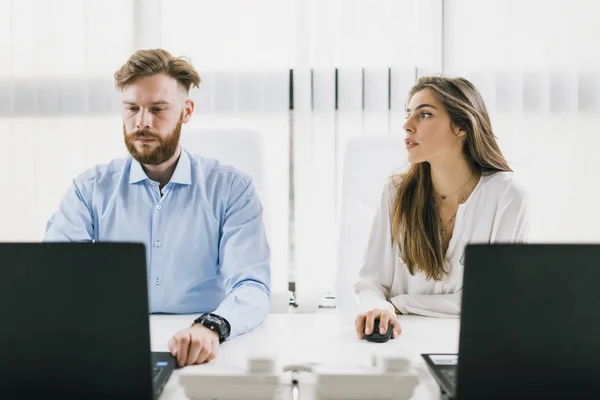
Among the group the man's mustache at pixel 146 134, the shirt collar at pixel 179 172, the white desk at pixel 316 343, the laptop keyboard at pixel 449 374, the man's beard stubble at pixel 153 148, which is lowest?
the white desk at pixel 316 343

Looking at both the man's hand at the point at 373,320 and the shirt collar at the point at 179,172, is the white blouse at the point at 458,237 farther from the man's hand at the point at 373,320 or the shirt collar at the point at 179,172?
the shirt collar at the point at 179,172

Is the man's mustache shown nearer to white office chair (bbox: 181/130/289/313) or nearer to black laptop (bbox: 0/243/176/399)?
white office chair (bbox: 181/130/289/313)

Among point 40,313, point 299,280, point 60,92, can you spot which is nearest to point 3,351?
point 40,313

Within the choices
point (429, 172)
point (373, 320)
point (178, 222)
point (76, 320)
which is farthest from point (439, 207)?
point (76, 320)

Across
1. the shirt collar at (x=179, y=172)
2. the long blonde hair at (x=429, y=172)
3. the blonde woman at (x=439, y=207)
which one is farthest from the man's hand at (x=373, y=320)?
the shirt collar at (x=179, y=172)

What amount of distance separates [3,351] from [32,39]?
6.49 ft

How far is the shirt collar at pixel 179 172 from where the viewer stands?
5.00 ft

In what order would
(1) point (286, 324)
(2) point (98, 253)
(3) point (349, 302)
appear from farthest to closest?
(3) point (349, 302) → (1) point (286, 324) → (2) point (98, 253)

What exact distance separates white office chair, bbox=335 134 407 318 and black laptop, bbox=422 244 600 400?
41.0 inches

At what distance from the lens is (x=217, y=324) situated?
1020 millimetres

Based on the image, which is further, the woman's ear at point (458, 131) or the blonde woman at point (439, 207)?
the woman's ear at point (458, 131)

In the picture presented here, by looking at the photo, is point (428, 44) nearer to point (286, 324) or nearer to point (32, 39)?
point (286, 324)

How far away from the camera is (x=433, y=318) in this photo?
4.12ft

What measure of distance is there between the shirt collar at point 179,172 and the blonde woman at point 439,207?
57 cm
